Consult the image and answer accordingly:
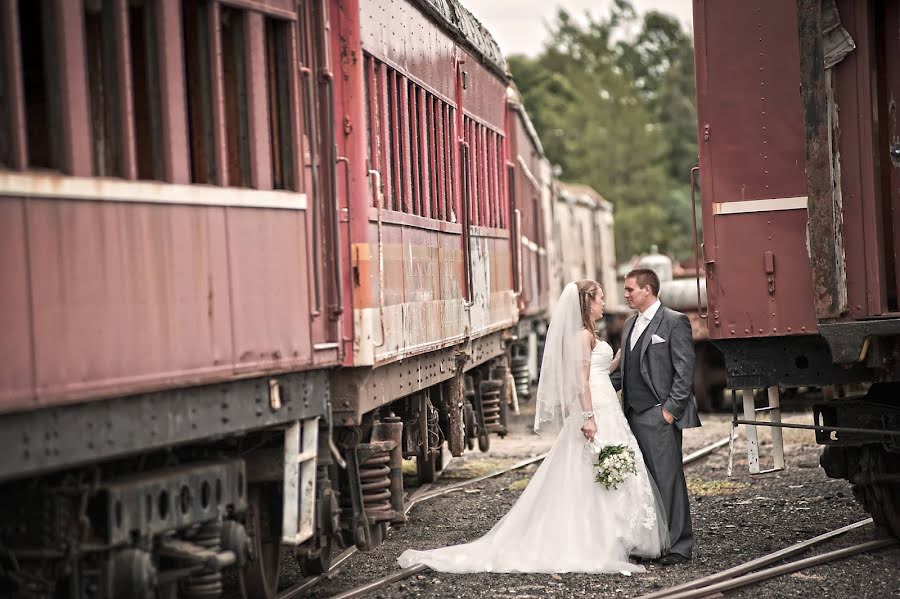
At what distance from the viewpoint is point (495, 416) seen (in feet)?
49.7

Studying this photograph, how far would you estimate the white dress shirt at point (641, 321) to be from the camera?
939cm

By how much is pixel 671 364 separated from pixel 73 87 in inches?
194

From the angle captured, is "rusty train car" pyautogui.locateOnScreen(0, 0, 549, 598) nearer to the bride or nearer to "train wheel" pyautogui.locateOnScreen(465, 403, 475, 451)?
the bride

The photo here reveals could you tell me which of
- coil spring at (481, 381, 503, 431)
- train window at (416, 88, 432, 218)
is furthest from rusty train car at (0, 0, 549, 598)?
coil spring at (481, 381, 503, 431)

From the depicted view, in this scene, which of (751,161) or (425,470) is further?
(425,470)

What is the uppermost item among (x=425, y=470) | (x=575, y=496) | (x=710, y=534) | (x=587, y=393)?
(x=587, y=393)

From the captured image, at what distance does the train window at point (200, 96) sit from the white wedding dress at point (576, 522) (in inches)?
140

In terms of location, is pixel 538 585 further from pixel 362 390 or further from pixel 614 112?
pixel 614 112

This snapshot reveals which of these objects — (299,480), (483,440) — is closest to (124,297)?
(299,480)

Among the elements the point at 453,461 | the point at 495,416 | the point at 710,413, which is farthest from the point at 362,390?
the point at 710,413

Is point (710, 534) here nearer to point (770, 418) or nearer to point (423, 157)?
point (770, 418)

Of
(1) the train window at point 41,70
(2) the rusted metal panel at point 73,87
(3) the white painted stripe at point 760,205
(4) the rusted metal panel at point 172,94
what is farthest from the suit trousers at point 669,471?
(2) the rusted metal panel at point 73,87

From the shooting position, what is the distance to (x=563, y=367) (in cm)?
942

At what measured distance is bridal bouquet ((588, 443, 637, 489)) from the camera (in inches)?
357
